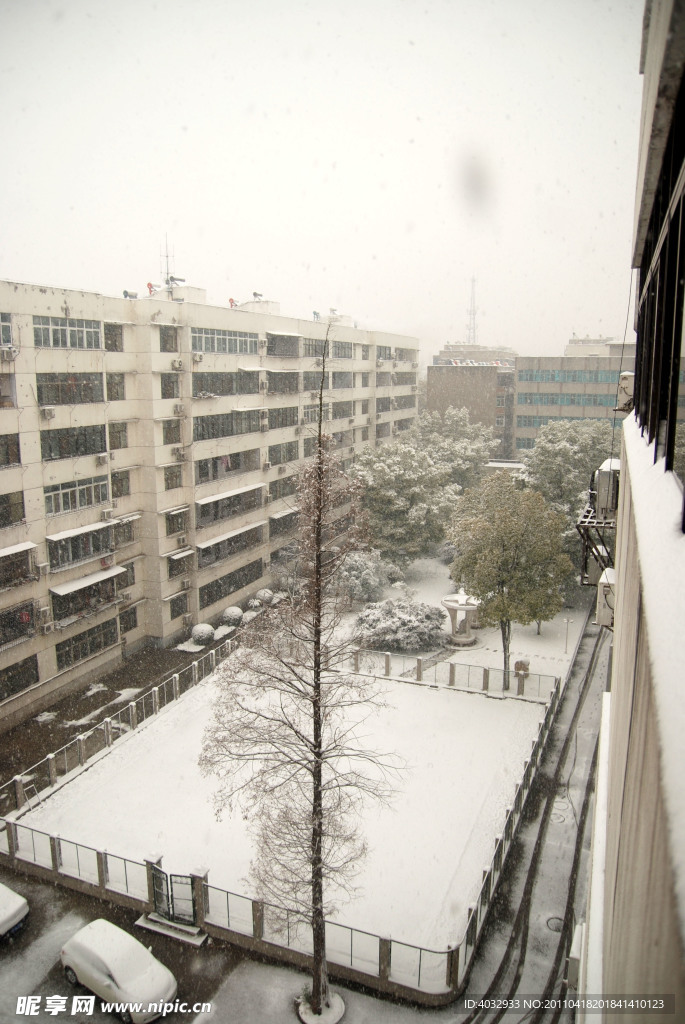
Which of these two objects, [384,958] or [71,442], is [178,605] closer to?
[71,442]

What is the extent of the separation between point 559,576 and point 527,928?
8331 millimetres

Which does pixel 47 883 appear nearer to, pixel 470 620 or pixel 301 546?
pixel 301 546

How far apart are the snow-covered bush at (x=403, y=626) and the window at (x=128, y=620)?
627 cm

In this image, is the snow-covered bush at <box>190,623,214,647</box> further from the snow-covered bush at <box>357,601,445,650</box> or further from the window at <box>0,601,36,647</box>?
the window at <box>0,601,36,647</box>

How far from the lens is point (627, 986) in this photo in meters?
1.80

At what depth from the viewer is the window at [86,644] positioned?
16.5 metres

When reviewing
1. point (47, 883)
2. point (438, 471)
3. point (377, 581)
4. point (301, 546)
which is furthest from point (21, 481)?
point (438, 471)

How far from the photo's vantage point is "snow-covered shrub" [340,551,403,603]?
2142 cm

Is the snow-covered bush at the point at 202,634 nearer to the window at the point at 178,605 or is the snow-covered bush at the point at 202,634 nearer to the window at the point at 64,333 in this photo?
the window at the point at 178,605

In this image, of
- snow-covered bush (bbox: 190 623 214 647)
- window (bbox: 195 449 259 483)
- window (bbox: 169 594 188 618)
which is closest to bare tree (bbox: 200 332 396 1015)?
snow-covered bush (bbox: 190 623 214 647)

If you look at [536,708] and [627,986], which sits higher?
[627,986]

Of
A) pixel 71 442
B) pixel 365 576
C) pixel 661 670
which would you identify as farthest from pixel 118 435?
pixel 661 670

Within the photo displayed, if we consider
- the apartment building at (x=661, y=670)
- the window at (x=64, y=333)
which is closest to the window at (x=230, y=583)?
the window at (x=64, y=333)

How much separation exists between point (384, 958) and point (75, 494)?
12.3 m
